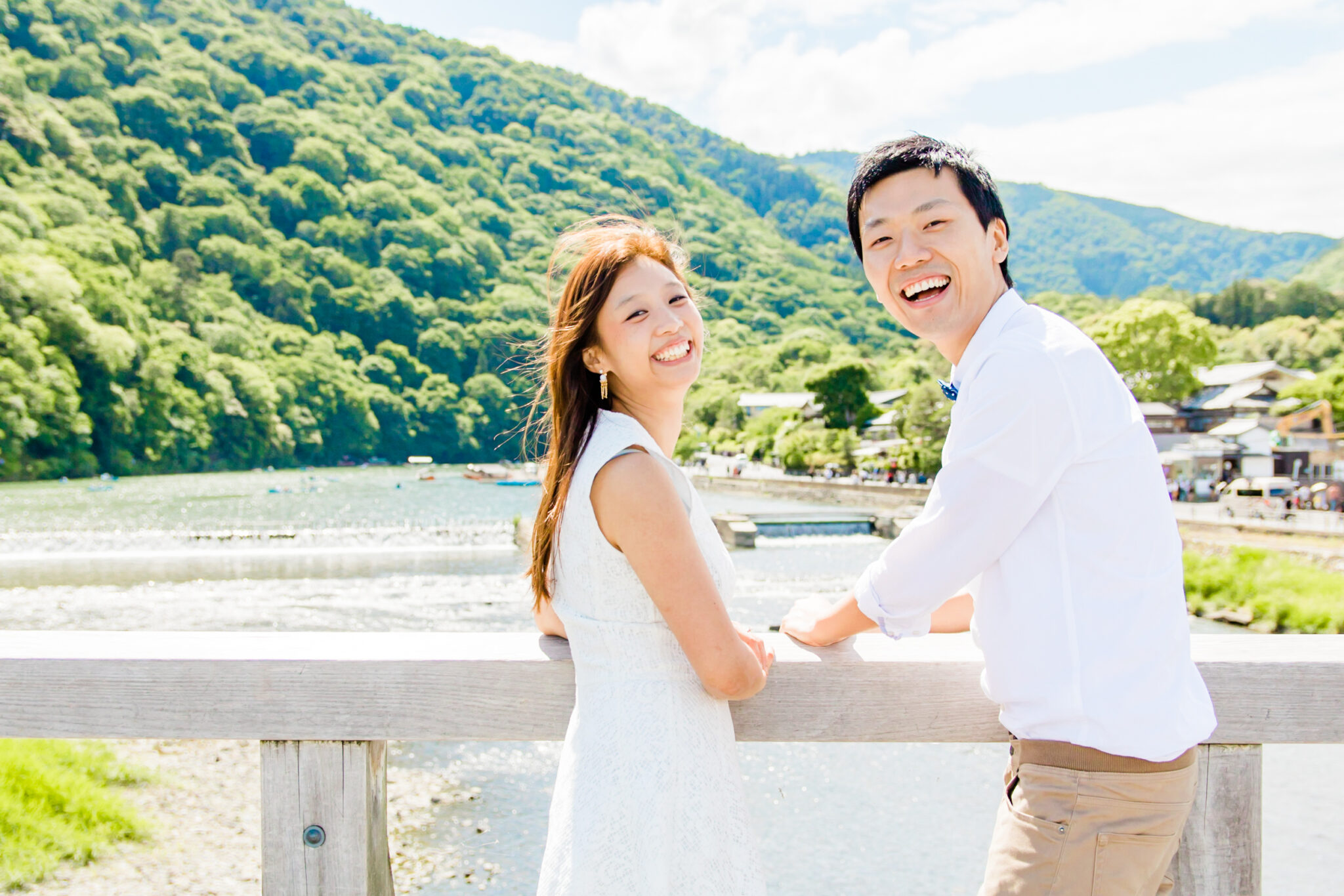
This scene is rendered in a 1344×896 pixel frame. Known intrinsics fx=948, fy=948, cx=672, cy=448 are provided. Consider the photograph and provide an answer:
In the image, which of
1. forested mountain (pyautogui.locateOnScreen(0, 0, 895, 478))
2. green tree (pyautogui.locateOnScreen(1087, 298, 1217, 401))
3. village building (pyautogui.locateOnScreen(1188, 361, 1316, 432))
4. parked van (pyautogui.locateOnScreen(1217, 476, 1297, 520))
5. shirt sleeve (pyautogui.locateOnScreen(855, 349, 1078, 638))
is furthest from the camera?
forested mountain (pyautogui.locateOnScreen(0, 0, 895, 478))

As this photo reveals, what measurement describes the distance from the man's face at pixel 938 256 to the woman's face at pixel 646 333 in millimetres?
294

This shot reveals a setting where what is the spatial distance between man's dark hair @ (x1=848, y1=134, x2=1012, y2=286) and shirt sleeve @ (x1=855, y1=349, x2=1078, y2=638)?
1.09 feet

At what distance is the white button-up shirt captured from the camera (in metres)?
1.09

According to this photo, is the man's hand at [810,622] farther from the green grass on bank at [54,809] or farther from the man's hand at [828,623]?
the green grass on bank at [54,809]

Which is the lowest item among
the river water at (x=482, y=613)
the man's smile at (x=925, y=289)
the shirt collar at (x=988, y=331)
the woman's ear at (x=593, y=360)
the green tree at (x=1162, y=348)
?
the river water at (x=482, y=613)

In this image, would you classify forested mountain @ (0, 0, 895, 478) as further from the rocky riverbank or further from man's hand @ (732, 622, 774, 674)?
man's hand @ (732, 622, 774, 674)

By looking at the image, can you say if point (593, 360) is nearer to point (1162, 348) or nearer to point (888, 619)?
point (888, 619)

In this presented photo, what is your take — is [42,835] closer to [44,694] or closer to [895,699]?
[44,694]

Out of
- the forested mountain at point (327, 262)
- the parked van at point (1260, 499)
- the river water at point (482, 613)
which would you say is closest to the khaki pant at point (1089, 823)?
the river water at point (482, 613)

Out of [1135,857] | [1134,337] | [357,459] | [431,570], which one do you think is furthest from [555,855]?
[357,459]

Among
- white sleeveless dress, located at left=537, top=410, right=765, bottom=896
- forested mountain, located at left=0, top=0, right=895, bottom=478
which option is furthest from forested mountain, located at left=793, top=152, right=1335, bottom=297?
white sleeveless dress, located at left=537, top=410, right=765, bottom=896

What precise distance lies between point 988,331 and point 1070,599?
1.15ft

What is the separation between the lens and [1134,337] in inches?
1741

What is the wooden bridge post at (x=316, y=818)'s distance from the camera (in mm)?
1293
